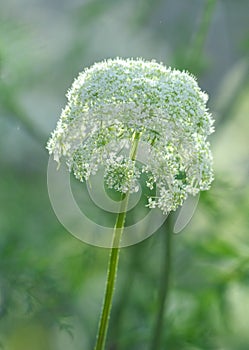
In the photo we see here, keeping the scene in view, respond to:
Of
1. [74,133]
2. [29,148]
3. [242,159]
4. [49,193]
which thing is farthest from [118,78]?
[29,148]

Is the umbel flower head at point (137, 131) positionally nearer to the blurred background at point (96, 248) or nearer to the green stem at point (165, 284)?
the green stem at point (165, 284)

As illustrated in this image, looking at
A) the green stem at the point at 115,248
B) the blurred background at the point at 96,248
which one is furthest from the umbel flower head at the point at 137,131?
the blurred background at the point at 96,248

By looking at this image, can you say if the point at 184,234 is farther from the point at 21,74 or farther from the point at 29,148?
the point at 29,148

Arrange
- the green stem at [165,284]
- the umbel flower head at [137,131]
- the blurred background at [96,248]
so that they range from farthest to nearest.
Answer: the blurred background at [96,248] → the green stem at [165,284] → the umbel flower head at [137,131]

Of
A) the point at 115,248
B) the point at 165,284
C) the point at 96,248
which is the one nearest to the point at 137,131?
the point at 115,248

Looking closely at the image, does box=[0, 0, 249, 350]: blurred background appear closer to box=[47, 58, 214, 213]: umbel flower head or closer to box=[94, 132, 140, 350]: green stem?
box=[94, 132, 140, 350]: green stem
